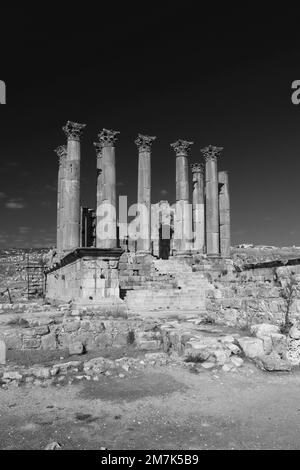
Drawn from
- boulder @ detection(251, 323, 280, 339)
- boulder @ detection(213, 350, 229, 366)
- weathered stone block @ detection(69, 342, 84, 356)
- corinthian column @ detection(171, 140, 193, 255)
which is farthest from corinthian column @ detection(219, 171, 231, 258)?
boulder @ detection(213, 350, 229, 366)

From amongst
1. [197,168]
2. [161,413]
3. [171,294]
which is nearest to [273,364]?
[161,413]

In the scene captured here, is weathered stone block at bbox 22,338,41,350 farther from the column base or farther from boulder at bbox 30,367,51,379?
the column base

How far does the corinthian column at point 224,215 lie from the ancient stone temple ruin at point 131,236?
0.26 feet

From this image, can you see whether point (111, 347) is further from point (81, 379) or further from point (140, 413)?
point (140, 413)

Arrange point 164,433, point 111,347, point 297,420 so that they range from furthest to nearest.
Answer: point 111,347 → point 297,420 → point 164,433

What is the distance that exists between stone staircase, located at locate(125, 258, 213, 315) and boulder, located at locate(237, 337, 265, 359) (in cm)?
827

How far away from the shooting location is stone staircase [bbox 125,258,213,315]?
60.7 ft

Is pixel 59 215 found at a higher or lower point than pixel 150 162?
lower

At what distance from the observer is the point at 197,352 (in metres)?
8.41

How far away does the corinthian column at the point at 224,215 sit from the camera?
1232 inches

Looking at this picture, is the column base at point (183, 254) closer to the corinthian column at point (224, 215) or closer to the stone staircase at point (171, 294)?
the corinthian column at point (224, 215)

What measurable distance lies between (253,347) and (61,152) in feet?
84.4
